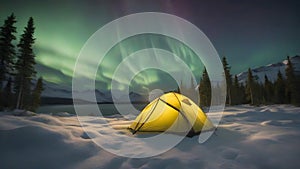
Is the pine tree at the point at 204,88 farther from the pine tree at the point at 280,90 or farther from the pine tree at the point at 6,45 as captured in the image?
the pine tree at the point at 6,45

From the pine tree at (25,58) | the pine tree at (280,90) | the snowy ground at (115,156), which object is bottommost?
the snowy ground at (115,156)

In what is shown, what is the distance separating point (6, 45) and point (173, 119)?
24473 millimetres

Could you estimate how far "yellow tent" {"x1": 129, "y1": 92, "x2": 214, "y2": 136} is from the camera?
19.5ft

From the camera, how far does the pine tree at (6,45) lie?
62.1ft

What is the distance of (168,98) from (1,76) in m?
23.9

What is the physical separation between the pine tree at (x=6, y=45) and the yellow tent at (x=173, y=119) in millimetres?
22767

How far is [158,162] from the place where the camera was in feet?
11.8

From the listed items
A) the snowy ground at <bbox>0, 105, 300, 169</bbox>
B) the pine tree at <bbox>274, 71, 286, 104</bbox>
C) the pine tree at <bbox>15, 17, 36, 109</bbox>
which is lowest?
the snowy ground at <bbox>0, 105, 300, 169</bbox>

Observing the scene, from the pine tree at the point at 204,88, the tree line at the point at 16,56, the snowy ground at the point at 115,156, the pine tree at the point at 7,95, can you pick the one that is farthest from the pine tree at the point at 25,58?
the pine tree at the point at 204,88

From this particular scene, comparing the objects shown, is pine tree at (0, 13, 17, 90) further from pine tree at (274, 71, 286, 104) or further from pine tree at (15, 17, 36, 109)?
pine tree at (274, 71, 286, 104)

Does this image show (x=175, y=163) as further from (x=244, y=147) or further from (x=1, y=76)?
(x=1, y=76)

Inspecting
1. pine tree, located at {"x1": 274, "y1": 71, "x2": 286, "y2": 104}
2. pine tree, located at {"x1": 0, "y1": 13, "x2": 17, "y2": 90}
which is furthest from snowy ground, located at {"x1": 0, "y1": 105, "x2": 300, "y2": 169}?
pine tree, located at {"x1": 274, "y1": 71, "x2": 286, "y2": 104}

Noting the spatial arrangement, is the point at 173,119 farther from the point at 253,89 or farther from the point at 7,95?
the point at 253,89

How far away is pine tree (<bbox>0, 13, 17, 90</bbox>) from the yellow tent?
2277cm
